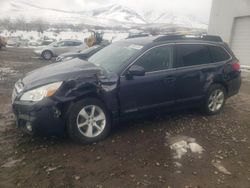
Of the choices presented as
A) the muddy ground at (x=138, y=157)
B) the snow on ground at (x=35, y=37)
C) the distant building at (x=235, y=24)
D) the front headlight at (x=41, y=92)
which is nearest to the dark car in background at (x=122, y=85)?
the front headlight at (x=41, y=92)

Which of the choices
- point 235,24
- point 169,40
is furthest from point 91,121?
point 235,24

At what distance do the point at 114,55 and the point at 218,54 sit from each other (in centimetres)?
241

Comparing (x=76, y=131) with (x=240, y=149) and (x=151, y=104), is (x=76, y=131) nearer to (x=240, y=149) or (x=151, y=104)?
(x=151, y=104)

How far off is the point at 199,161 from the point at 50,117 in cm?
234

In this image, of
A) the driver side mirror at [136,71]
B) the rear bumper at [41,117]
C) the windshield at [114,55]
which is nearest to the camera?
the rear bumper at [41,117]

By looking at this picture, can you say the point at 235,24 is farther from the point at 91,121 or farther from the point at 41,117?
the point at 41,117

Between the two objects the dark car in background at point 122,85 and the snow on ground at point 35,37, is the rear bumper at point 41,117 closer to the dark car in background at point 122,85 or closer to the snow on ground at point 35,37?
the dark car in background at point 122,85

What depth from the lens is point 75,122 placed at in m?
4.45

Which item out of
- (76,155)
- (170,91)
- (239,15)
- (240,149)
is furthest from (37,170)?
(239,15)

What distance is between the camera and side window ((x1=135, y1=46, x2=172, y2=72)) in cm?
511

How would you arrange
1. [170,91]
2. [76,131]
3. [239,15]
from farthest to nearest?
1. [239,15]
2. [170,91]
3. [76,131]

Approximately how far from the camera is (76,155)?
4293 millimetres

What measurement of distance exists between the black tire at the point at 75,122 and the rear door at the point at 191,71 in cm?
162

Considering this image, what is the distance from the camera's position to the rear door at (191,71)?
550cm
